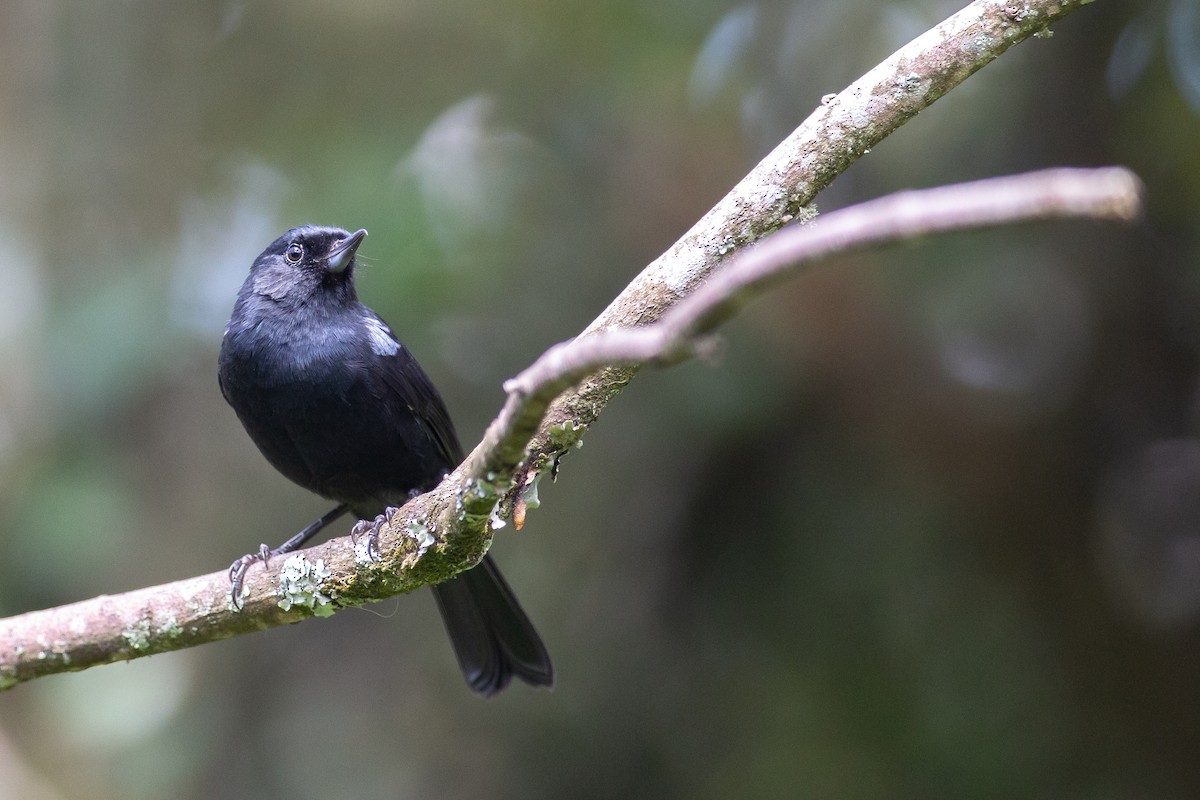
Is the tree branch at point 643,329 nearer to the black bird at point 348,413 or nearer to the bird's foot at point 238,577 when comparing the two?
the bird's foot at point 238,577

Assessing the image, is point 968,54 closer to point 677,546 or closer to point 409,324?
point 409,324

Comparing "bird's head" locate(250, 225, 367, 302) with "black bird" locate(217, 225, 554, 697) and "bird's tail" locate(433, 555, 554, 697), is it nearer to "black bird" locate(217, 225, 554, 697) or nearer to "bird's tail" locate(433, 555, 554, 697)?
"black bird" locate(217, 225, 554, 697)

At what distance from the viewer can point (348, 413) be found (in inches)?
138

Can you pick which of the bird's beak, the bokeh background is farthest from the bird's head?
the bokeh background

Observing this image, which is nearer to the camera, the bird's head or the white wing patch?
the white wing patch

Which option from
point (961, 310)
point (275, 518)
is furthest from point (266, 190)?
point (961, 310)

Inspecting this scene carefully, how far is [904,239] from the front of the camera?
1260mm

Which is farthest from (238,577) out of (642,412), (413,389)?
(642,412)

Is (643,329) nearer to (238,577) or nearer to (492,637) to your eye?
(238,577)

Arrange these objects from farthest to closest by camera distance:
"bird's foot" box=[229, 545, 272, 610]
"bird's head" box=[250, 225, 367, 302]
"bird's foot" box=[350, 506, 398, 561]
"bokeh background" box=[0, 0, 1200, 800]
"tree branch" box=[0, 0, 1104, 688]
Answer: "bokeh background" box=[0, 0, 1200, 800]
"bird's head" box=[250, 225, 367, 302]
"bird's foot" box=[229, 545, 272, 610]
"bird's foot" box=[350, 506, 398, 561]
"tree branch" box=[0, 0, 1104, 688]

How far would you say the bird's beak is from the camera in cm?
387

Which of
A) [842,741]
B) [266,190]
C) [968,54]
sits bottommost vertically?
[842,741]

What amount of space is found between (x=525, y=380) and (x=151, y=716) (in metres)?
3.18

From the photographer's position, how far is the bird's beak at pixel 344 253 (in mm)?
3865
